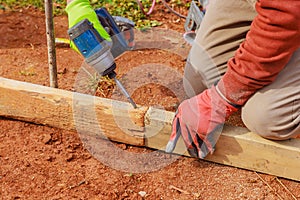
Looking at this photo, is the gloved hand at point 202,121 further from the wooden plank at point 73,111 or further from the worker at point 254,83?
the wooden plank at point 73,111

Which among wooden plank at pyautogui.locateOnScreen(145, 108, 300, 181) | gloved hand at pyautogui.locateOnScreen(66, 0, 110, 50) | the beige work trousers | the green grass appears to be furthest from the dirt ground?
the green grass

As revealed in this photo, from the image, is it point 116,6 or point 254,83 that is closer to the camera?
point 254,83

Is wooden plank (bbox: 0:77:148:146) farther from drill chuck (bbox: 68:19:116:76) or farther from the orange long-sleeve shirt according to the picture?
the orange long-sleeve shirt

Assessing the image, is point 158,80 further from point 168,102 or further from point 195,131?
point 195,131

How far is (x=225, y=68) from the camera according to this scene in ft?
8.04

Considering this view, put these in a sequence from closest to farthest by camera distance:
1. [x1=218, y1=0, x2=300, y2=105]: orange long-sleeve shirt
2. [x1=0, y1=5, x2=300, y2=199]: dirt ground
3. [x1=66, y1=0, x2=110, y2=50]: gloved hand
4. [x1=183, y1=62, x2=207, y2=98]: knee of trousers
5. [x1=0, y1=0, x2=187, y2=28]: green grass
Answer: [x1=218, y1=0, x2=300, y2=105]: orange long-sleeve shirt, [x1=0, y1=5, x2=300, y2=199]: dirt ground, [x1=66, y1=0, x2=110, y2=50]: gloved hand, [x1=183, y1=62, x2=207, y2=98]: knee of trousers, [x1=0, y1=0, x2=187, y2=28]: green grass

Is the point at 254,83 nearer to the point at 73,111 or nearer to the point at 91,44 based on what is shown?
the point at 91,44

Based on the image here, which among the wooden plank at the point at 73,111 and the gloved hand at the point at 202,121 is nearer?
the gloved hand at the point at 202,121

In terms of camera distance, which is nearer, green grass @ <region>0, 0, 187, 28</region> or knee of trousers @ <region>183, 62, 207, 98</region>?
knee of trousers @ <region>183, 62, 207, 98</region>

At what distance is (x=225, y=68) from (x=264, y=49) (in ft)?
2.13

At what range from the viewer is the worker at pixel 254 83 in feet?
5.80

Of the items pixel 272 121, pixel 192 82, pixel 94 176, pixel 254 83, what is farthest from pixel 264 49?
pixel 94 176

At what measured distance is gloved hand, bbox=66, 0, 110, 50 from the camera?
6.86 ft

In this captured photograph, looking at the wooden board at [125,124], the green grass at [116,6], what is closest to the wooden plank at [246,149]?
the wooden board at [125,124]
